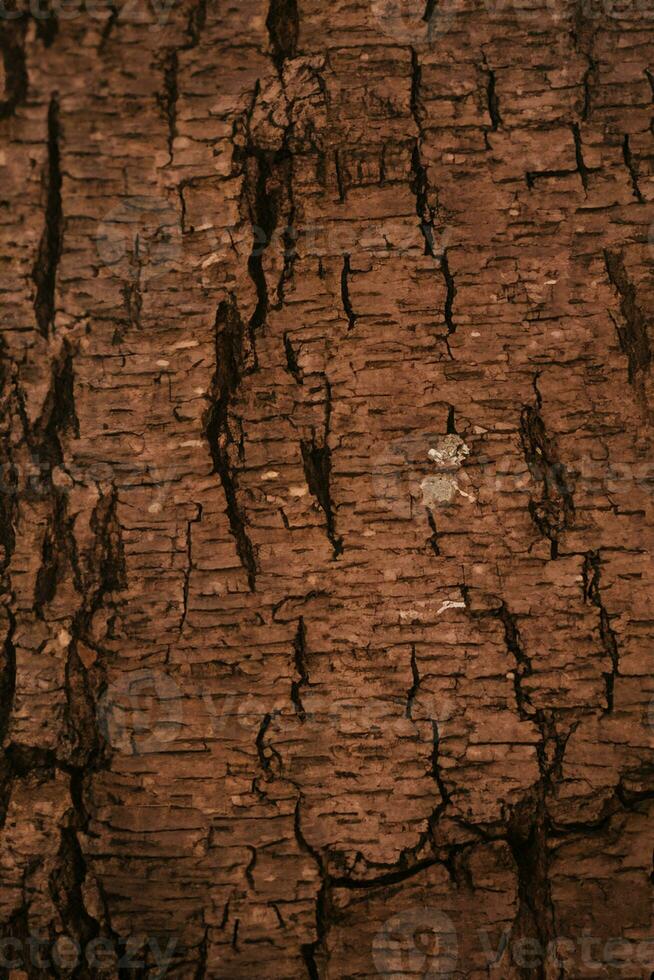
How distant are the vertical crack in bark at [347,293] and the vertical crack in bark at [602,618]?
0.54 metres

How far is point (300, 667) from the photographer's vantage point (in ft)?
4.22

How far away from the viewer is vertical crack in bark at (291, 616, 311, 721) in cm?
128

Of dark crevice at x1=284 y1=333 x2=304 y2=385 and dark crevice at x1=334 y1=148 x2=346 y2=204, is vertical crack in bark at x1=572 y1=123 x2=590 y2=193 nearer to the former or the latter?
dark crevice at x1=334 y1=148 x2=346 y2=204

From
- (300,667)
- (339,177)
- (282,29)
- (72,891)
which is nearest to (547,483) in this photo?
(300,667)

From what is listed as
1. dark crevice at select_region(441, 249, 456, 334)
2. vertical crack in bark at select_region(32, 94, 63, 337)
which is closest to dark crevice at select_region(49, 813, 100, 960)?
vertical crack in bark at select_region(32, 94, 63, 337)

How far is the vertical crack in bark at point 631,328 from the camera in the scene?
4.29ft

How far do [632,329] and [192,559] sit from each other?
32.4 inches

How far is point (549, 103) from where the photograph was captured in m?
1.34

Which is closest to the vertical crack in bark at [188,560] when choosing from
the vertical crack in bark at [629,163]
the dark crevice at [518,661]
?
the dark crevice at [518,661]

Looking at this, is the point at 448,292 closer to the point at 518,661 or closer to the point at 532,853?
the point at 518,661

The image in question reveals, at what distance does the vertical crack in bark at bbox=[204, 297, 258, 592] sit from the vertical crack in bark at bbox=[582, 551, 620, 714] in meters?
0.54

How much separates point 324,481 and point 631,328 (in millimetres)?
571

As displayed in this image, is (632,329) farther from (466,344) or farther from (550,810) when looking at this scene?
(550,810)

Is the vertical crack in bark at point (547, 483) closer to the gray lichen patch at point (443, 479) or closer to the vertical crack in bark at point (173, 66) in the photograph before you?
the gray lichen patch at point (443, 479)
